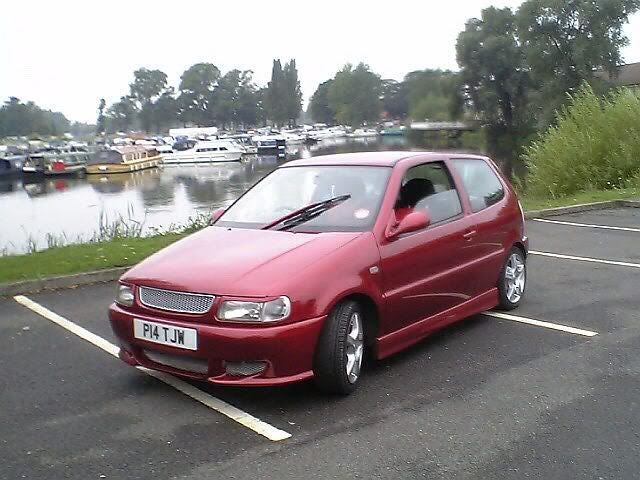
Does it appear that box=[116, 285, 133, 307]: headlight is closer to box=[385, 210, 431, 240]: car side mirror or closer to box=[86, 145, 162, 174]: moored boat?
box=[385, 210, 431, 240]: car side mirror

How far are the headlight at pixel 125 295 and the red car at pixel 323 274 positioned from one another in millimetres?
14

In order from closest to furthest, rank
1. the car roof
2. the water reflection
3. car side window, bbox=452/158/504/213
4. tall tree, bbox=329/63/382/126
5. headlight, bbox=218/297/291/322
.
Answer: headlight, bbox=218/297/291/322
the car roof
car side window, bbox=452/158/504/213
the water reflection
tall tree, bbox=329/63/382/126

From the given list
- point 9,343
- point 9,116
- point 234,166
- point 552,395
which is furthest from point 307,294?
point 9,116

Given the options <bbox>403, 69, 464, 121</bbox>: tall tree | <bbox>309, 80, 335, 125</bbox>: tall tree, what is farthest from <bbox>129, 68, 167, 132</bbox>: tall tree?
<bbox>403, 69, 464, 121</bbox>: tall tree

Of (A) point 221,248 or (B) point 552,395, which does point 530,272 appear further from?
(A) point 221,248

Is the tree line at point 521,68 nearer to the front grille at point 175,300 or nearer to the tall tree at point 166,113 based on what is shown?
the front grille at point 175,300

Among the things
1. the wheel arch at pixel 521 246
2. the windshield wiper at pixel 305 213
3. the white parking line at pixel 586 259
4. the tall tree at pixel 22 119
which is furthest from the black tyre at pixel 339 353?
the tall tree at pixel 22 119

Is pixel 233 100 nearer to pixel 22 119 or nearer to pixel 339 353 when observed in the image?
pixel 22 119

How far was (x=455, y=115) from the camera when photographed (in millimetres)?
57781

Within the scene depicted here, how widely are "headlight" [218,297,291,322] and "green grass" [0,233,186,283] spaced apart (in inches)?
182

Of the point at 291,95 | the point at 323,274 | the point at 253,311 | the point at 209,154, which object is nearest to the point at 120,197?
the point at 209,154

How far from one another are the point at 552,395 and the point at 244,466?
2183 millimetres

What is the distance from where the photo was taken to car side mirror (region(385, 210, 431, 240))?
537 centimetres

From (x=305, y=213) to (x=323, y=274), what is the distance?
1.07 m
